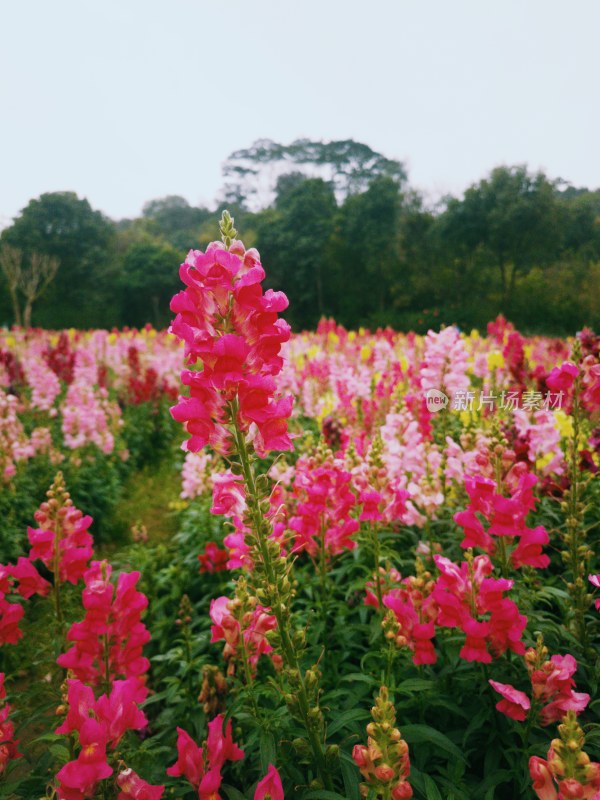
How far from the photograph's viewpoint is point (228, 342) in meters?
1.30

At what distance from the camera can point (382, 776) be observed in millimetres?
1164

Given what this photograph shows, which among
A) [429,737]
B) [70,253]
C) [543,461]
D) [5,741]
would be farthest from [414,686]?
[70,253]

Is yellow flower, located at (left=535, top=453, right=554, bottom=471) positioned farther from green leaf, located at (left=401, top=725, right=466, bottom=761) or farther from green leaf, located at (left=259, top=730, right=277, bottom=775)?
green leaf, located at (left=259, top=730, right=277, bottom=775)

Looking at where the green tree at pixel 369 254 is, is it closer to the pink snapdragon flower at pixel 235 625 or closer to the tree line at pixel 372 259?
the tree line at pixel 372 259

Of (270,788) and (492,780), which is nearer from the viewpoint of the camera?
(270,788)

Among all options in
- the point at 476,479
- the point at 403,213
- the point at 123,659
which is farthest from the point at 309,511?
the point at 403,213

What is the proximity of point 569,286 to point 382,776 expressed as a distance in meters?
15.1

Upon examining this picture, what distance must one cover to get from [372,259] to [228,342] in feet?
84.7

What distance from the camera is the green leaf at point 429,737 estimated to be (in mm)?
1642

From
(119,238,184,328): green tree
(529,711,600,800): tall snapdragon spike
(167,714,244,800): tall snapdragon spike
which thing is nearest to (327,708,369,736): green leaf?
(167,714,244,800): tall snapdragon spike

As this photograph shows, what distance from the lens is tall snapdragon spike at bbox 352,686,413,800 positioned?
46.2 inches

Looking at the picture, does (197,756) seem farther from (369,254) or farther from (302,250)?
(302,250)

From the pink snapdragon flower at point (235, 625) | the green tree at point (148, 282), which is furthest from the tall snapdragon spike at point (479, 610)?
the green tree at point (148, 282)

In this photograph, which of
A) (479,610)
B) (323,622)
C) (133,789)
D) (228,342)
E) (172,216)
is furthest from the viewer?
(172,216)
